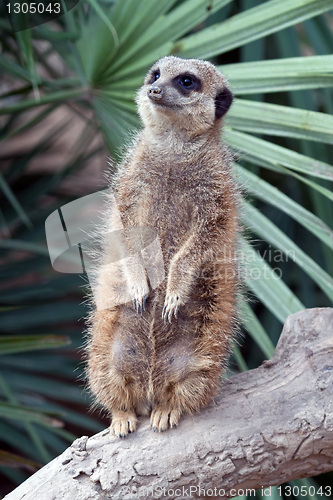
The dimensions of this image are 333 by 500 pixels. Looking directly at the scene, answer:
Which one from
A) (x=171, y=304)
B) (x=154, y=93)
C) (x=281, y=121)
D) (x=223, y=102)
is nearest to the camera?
(x=171, y=304)

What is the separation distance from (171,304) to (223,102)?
0.58 metres

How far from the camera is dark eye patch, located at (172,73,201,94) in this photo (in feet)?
5.19

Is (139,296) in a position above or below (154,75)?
below

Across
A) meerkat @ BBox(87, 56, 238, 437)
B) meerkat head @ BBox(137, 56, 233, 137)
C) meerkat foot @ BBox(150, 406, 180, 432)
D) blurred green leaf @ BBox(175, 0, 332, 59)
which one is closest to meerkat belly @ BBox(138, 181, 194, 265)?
meerkat @ BBox(87, 56, 238, 437)

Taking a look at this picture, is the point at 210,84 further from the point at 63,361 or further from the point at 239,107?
the point at 63,361

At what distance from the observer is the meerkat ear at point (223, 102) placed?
5.28 ft

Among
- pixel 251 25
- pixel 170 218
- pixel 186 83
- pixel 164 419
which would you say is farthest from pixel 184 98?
pixel 164 419

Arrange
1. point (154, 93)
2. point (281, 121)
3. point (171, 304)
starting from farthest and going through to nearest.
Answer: point (281, 121), point (154, 93), point (171, 304)

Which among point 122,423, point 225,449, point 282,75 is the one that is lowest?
point 225,449

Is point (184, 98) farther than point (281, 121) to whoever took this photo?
No

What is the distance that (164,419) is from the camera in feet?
4.68

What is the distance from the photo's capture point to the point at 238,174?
69.7 inches

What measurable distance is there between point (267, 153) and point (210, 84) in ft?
0.93

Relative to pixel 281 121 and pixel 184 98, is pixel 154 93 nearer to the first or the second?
pixel 184 98
